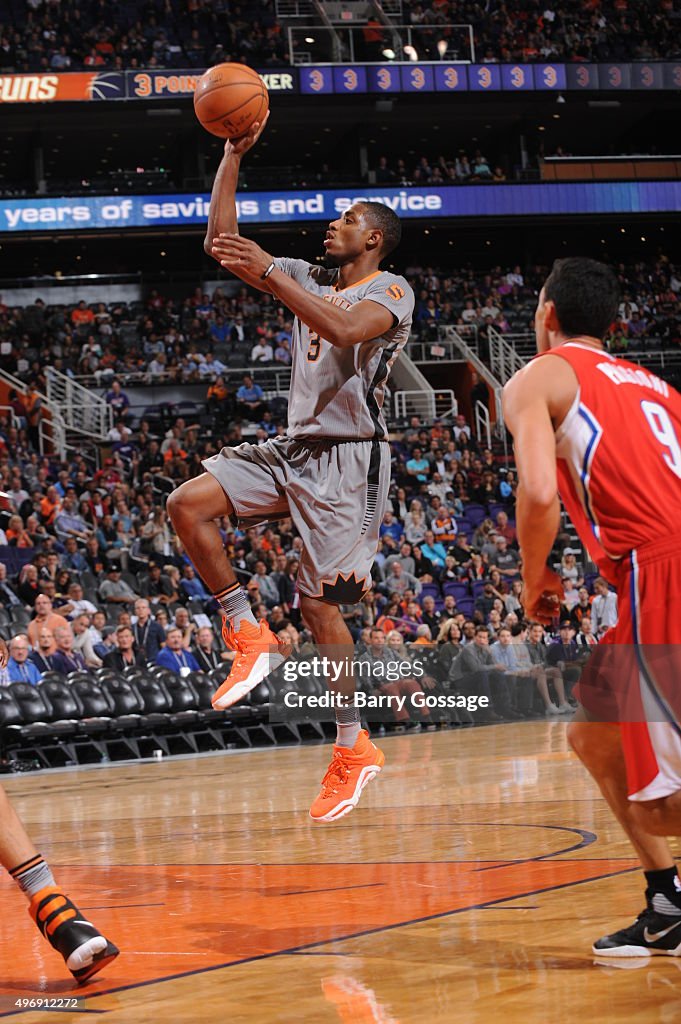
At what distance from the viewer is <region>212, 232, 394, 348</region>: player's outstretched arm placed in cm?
498

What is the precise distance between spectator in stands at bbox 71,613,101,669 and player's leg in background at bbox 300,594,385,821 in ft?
25.9

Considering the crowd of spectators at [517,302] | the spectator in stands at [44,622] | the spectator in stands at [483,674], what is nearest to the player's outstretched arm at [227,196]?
the spectator in stands at [44,622]

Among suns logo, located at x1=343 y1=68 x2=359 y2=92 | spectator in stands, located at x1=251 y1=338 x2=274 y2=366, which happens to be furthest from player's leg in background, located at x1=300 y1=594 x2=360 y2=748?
suns logo, located at x1=343 y1=68 x2=359 y2=92

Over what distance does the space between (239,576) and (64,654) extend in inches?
169

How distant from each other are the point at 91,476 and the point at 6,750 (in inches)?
341

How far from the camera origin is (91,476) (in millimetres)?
20188

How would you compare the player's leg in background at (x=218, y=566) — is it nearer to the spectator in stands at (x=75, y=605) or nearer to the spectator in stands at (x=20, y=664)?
the spectator in stands at (x=20, y=664)

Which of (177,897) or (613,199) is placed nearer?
(177,897)

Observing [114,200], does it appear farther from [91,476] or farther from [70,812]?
[70,812]

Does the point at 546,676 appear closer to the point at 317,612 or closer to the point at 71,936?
the point at 317,612

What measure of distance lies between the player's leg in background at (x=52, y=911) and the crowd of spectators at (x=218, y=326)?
62.8 ft

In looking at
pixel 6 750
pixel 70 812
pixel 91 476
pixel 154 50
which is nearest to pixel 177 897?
pixel 70 812

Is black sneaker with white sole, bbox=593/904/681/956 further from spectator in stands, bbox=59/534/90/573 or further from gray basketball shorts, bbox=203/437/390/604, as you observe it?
spectator in stands, bbox=59/534/90/573

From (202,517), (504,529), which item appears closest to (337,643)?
(202,517)
